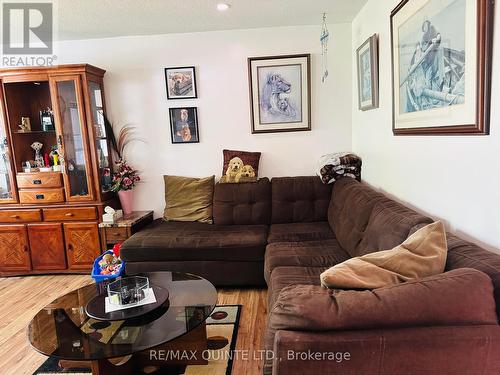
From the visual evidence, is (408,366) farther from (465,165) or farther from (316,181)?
(316,181)

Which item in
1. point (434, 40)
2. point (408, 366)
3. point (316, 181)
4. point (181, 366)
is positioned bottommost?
point (181, 366)

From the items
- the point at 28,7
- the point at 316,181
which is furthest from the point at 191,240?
the point at 28,7

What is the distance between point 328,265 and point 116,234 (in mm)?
2045

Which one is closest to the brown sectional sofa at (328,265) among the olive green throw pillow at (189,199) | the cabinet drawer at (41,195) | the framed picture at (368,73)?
the olive green throw pillow at (189,199)

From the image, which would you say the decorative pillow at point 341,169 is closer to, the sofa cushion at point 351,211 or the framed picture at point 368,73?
the sofa cushion at point 351,211

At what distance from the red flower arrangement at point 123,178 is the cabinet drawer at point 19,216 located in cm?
78

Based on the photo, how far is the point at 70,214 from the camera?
3.31 m

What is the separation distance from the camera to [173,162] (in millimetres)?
3646

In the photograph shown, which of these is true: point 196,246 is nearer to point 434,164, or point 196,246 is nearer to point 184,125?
point 184,125

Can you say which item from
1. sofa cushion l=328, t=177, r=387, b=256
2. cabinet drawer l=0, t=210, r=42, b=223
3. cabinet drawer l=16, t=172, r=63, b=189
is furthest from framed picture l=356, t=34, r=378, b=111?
cabinet drawer l=0, t=210, r=42, b=223

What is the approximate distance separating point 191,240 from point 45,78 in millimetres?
2130

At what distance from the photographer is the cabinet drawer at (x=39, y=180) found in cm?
332

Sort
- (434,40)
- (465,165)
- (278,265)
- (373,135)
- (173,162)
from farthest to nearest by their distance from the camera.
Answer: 1. (173,162)
2. (373,135)
3. (278,265)
4. (434,40)
5. (465,165)

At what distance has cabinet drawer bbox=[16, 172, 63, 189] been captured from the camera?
131 inches
